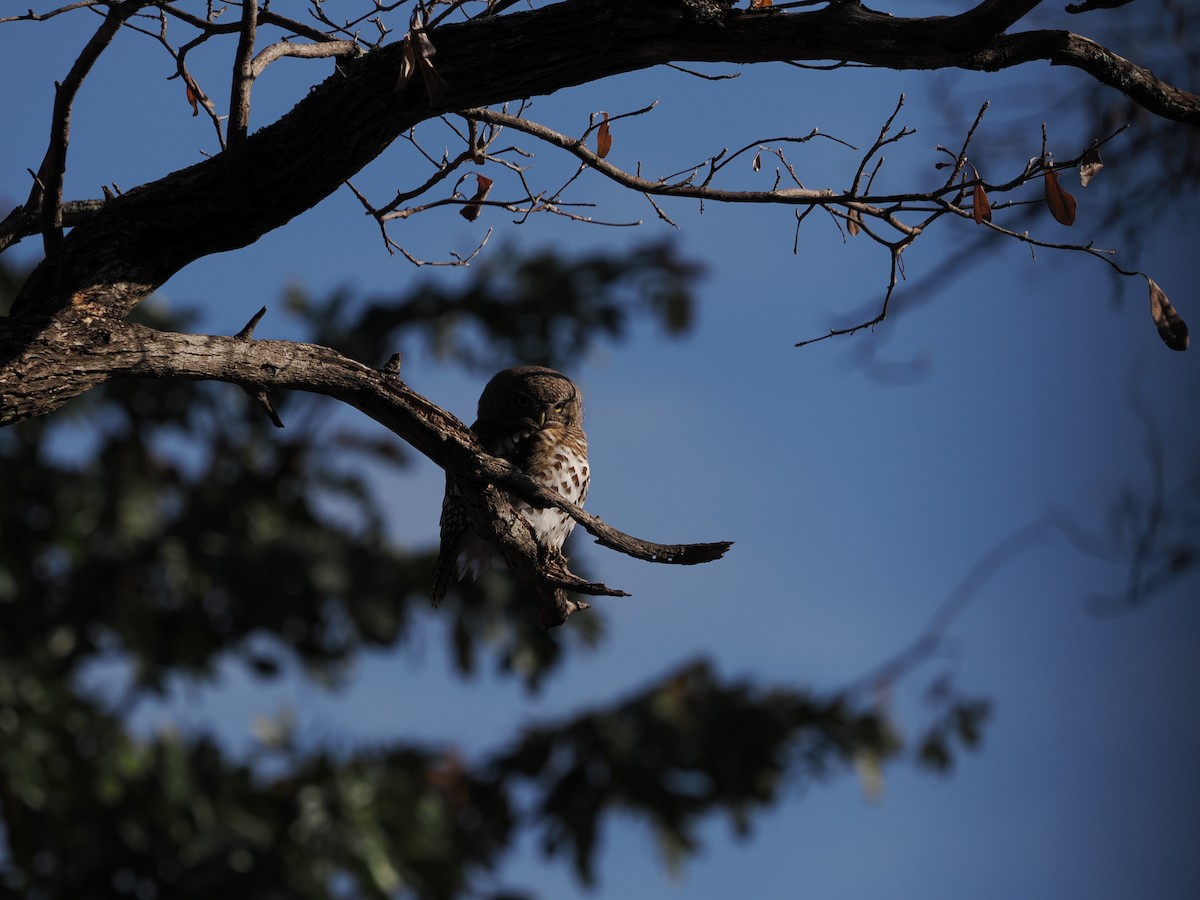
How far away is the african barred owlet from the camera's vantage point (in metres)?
5.26

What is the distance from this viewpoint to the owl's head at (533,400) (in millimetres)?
5617

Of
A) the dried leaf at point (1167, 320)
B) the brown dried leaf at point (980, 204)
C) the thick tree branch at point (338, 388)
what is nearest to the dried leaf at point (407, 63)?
the thick tree branch at point (338, 388)

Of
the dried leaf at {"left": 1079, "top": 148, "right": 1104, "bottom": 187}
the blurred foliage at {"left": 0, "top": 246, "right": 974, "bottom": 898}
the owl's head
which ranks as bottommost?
the dried leaf at {"left": 1079, "top": 148, "right": 1104, "bottom": 187}

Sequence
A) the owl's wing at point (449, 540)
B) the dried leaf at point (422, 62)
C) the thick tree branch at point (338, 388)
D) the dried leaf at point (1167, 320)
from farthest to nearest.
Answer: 1. the owl's wing at point (449, 540)
2. the dried leaf at point (1167, 320)
3. the thick tree branch at point (338, 388)
4. the dried leaf at point (422, 62)

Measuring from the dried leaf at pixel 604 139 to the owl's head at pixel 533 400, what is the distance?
6.26 ft

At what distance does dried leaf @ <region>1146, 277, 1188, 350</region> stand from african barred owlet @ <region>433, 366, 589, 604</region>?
235cm

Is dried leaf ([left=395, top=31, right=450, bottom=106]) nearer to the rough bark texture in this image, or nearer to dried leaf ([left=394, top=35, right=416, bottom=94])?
dried leaf ([left=394, top=35, right=416, bottom=94])

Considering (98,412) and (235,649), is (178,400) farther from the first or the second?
(235,649)

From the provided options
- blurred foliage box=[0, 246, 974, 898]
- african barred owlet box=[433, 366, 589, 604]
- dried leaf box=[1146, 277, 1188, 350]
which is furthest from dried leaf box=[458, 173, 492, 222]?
blurred foliage box=[0, 246, 974, 898]

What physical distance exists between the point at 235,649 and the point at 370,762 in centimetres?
342

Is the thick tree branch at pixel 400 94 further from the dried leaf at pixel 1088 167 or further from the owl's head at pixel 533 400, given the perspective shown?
the owl's head at pixel 533 400

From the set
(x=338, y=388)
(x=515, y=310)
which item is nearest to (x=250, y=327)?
(x=338, y=388)

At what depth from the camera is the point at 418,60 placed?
3.05 metres

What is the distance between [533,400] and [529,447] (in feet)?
0.81
